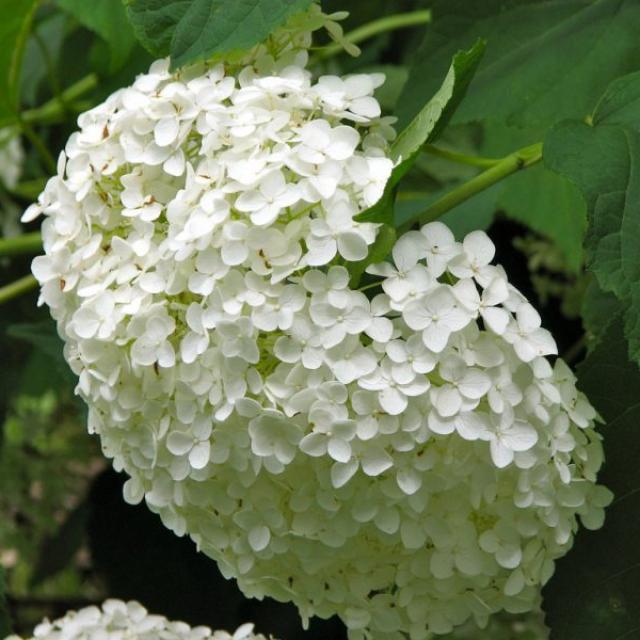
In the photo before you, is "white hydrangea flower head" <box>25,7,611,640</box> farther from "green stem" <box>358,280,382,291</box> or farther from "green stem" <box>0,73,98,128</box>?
"green stem" <box>0,73,98,128</box>

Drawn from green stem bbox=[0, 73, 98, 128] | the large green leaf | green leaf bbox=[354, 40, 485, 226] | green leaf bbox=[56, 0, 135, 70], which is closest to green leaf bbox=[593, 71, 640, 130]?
the large green leaf

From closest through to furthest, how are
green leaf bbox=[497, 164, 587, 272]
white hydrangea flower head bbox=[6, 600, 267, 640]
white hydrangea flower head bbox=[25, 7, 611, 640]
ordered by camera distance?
white hydrangea flower head bbox=[25, 7, 611, 640] → white hydrangea flower head bbox=[6, 600, 267, 640] → green leaf bbox=[497, 164, 587, 272]

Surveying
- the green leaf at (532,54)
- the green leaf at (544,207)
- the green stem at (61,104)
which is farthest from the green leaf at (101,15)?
the green leaf at (544,207)

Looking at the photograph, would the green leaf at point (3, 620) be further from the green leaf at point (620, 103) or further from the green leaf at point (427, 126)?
the green leaf at point (620, 103)

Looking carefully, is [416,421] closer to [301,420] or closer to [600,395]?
[301,420]

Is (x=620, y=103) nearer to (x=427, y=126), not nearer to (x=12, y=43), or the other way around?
(x=427, y=126)
